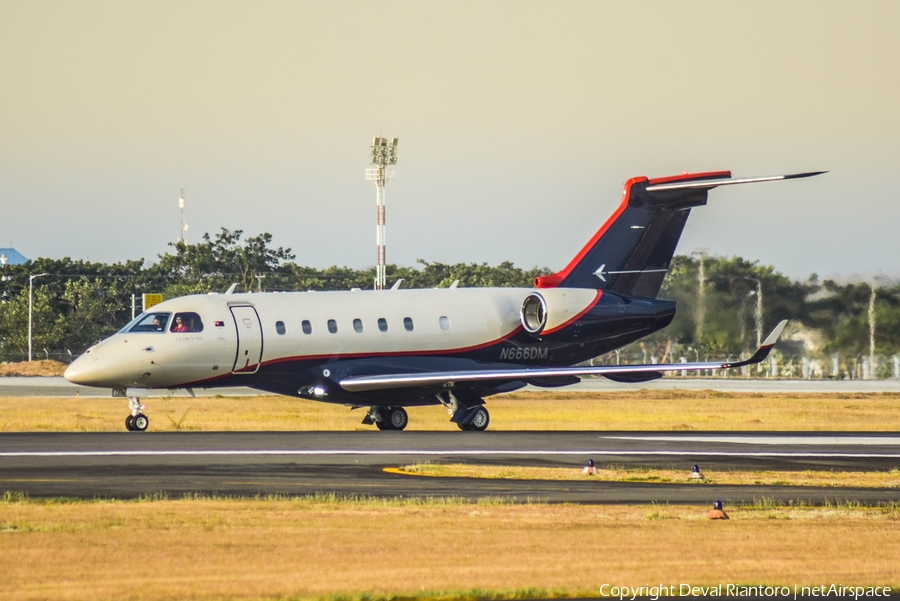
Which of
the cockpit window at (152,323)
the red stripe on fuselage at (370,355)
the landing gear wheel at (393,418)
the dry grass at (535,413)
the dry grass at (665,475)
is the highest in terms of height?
the cockpit window at (152,323)

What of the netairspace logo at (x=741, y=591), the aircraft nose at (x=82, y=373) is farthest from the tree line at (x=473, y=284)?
the netairspace logo at (x=741, y=591)

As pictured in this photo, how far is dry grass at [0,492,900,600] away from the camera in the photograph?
12.3m

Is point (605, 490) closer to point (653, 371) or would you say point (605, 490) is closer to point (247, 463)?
point (247, 463)

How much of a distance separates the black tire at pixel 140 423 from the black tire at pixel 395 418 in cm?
682

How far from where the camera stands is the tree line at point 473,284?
182ft

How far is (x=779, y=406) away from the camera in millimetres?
51344

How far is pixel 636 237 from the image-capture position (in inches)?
1531

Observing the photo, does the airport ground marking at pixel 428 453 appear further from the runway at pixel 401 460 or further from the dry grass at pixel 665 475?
the dry grass at pixel 665 475

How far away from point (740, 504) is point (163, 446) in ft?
42.6

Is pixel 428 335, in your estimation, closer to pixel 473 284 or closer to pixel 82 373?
pixel 82 373

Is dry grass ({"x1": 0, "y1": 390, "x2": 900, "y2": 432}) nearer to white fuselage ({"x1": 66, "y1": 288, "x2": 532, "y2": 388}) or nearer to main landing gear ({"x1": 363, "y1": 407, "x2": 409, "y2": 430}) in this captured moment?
main landing gear ({"x1": 363, "y1": 407, "x2": 409, "y2": 430})

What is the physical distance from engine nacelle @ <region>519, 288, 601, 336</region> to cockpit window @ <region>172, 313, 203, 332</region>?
30.9ft

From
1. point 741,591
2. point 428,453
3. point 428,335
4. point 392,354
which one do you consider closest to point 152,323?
point 392,354

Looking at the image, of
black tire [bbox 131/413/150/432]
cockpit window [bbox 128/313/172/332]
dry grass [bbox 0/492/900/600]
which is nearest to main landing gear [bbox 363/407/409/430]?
cockpit window [bbox 128/313/172/332]
